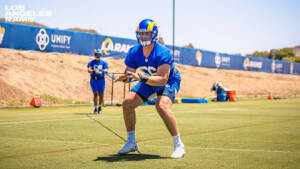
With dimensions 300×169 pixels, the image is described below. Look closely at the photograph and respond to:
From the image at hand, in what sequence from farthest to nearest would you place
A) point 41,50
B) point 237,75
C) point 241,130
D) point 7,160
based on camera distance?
point 237,75
point 41,50
point 241,130
point 7,160

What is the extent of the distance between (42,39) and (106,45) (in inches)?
242

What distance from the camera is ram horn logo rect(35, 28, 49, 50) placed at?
29.5m

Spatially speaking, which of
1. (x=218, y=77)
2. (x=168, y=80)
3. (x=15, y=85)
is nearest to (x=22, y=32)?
(x=15, y=85)

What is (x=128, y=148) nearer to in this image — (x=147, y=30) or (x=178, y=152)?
(x=178, y=152)

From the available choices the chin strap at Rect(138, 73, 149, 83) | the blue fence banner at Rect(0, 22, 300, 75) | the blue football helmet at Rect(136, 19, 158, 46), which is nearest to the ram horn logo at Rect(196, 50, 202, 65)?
the blue fence banner at Rect(0, 22, 300, 75)

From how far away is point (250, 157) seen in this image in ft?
21.0

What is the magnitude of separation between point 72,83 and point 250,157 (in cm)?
2494

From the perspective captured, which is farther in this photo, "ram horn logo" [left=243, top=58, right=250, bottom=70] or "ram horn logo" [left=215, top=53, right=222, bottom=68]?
"ram horn logo" [left=243, top=58, right=250, bottom=70]

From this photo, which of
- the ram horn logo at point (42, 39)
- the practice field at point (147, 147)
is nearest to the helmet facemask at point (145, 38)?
the practice field at point (147, 147)

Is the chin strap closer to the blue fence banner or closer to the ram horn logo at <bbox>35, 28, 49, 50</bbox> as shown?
the blue fence banner

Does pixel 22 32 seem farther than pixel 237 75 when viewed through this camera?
No

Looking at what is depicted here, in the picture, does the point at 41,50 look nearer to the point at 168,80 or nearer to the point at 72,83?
the point at 72,83

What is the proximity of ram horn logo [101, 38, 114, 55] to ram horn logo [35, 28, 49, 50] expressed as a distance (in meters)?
5.12

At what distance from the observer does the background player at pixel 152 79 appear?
6.44 m
